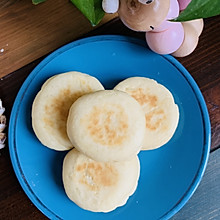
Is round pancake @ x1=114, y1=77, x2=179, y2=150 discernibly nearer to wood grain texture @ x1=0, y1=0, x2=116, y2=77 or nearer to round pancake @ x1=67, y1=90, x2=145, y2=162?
round pancake @ x1=67, y1=90, x2=145, y2=162

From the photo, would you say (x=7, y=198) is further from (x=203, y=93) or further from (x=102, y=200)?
(x=203, y=93)

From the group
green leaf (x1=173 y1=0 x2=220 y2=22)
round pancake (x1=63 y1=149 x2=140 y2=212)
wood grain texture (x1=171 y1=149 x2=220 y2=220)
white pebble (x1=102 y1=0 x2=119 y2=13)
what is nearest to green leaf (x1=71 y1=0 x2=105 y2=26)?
white pebble (x1=102 y1=0 x2=119 y2=13)

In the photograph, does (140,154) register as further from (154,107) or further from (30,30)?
(30,30)

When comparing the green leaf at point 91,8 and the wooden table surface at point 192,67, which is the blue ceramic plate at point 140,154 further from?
the green leaf at point 91,8

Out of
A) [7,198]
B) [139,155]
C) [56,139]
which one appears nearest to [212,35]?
[139,155]

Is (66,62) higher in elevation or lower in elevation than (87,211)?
higher

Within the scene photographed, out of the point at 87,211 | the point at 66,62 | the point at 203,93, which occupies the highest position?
the point at 66,62
